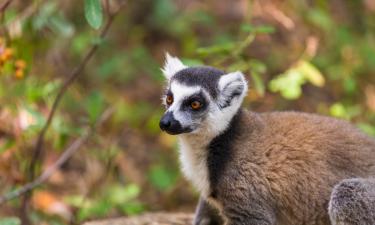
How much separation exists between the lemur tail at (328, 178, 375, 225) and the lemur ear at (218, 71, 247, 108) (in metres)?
1.22

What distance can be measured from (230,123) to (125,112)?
508cm

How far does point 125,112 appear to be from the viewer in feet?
35.7

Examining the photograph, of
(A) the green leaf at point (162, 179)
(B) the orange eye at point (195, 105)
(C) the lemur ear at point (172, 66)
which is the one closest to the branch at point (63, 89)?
(C) the lemur ear at point (172, 66)

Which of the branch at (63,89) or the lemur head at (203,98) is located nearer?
the lemur head at (203,98)

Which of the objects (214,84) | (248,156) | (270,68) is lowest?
(270,68)

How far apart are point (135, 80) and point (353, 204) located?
8107 mm

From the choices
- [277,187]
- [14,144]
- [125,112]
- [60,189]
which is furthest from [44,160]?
[277,187]

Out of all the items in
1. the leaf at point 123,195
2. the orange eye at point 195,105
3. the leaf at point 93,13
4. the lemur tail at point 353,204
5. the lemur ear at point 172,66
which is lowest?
the leaf at point 123,195

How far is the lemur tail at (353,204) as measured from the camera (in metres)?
5.43

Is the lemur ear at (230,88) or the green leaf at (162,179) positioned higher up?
the lemur ear at (230,88)

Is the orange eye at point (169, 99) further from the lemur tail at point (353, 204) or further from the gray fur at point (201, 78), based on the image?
the lemur tail at point (353, 204)

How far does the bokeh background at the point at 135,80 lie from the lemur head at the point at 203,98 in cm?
65

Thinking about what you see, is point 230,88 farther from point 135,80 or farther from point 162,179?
point 135,80

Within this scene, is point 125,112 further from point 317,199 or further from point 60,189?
point 317,199
